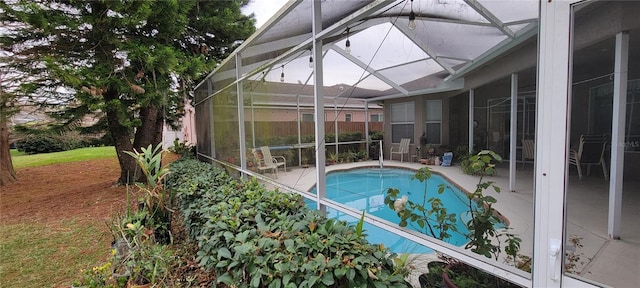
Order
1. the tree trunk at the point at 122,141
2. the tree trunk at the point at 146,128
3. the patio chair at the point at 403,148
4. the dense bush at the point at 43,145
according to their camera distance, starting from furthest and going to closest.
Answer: the dense bush at the point at 43,145 → the patio chair at the point at 403,148 → the tree trunk at the point at 146,128 → the tree trunk at the point at 122,141

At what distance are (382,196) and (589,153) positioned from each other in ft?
12.6

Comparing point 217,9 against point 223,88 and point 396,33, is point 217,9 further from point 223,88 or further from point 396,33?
point 396,33

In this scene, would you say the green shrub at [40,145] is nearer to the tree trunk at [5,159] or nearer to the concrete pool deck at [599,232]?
the tree trunk at [5,159]

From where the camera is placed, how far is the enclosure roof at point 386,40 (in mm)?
2715

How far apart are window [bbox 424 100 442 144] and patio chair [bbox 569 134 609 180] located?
8525mm

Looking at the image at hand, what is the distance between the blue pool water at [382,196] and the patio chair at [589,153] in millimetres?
923

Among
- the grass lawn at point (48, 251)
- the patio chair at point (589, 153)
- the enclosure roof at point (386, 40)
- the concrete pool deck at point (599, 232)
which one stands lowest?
the grass lawn at point (48, 251)

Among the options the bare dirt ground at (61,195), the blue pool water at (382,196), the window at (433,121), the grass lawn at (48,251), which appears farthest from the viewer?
the window at (433,121)

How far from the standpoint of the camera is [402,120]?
11188 millimetres

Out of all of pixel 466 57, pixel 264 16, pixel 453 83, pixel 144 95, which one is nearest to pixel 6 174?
pixel 144 95

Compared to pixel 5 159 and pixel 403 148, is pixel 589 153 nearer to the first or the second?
pixel 403 148

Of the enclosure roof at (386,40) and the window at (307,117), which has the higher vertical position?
the enclosure roof at (386,40)

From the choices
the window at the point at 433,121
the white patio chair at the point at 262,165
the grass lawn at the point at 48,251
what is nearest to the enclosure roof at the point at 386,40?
the white patio chair at the point at 262,165

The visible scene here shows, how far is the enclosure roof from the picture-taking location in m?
2.71
